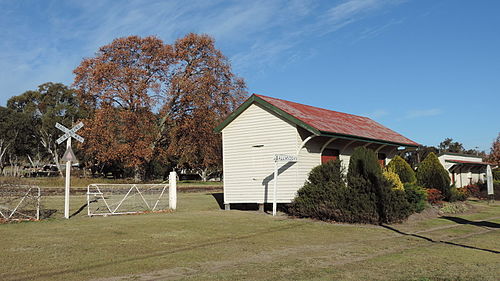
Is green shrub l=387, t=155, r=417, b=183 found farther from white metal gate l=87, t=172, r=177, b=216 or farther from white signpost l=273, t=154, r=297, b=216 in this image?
white metal gate l=87, t=172, r=177, b=216

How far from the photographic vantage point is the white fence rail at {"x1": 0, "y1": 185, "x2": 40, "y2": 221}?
14031 millimetres

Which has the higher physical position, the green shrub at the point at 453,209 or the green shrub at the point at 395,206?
the green shrub at the point at 395,206

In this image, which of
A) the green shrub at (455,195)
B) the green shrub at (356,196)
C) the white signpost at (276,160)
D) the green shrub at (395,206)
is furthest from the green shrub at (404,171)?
the white signpost at (276,160)

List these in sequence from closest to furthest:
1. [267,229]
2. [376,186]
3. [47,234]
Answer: [47,234]
[267,229]
[376,186]

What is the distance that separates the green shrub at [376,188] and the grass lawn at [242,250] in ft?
1.86

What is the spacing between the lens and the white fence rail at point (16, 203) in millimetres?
14031

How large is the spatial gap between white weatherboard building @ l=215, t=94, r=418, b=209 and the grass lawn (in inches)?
109

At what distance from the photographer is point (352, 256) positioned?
353 inches

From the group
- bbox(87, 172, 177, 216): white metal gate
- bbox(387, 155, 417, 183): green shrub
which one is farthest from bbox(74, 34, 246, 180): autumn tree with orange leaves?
bbox(387, 155, 417, 183): green shrub

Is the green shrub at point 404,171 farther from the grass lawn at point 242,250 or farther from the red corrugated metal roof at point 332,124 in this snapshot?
the grass lawn at point 242,250

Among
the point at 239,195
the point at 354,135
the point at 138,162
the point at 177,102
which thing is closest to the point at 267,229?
the point at 239,195

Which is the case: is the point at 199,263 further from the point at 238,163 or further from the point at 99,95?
the point at 99,95

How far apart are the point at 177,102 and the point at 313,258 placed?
3122cm

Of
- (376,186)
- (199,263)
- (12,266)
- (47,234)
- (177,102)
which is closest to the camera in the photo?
(12,266)
